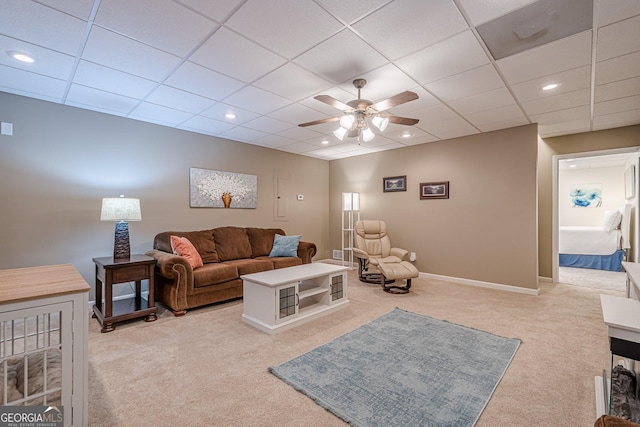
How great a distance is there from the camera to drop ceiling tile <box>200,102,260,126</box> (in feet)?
11.2

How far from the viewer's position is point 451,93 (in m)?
3.03

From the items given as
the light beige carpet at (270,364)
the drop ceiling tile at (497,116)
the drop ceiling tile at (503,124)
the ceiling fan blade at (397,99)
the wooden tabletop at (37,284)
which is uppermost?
the drop ceiling tile at (503,124)

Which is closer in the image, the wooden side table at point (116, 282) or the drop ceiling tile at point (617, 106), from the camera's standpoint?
the wooden side table at point (116, 282)

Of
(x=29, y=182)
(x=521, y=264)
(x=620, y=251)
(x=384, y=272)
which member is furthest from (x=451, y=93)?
(x=620, y=251)

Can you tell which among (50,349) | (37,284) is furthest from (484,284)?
(37,284)

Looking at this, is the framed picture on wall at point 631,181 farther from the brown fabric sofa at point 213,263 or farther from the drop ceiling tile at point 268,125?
the drop ceiling tile at point 268,125

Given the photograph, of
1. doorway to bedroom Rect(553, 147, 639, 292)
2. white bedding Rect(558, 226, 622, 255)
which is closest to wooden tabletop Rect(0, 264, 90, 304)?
doorway to bedroom Rect(553, 147, 639, 292)

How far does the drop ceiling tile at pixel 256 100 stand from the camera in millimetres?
3004

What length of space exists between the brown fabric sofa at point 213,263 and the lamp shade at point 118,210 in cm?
58

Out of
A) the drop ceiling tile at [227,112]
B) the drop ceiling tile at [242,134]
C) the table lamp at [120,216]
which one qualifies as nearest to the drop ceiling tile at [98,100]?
the drop ceiling tile at [227,112]

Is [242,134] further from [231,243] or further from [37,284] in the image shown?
[37,284]

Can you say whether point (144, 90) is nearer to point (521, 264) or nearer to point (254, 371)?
point (254, 371)

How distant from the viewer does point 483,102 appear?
328cm

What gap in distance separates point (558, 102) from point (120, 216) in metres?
5.22
